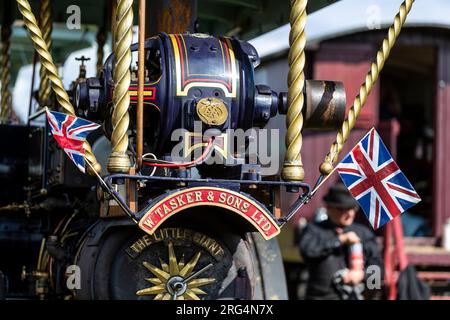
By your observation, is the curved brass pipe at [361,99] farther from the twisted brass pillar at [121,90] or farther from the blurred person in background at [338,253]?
the blurred person in background at [338,253]

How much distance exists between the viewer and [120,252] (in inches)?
217

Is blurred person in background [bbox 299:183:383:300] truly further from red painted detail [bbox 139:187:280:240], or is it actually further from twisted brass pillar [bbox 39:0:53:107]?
red painted detail [bbox 139:187:280:240]

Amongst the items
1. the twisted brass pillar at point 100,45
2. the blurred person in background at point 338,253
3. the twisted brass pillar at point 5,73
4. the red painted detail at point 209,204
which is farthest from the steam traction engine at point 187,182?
the blurred person in background at point 338,253

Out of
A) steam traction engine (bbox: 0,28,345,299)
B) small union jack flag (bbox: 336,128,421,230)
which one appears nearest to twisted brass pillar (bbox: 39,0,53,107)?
steam traction engine (bbox: 0,28,345,299)

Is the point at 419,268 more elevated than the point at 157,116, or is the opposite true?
the point at 157,116

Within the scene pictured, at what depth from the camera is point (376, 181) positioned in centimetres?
550

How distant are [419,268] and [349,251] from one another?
9.25ft

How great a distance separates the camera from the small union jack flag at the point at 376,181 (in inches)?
216

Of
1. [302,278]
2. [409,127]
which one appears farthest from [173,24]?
[409,127]

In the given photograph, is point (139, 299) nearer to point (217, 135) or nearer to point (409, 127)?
point (217, 135)

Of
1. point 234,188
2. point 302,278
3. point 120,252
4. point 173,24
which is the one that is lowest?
point 302,278

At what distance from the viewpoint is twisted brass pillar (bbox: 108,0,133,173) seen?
5.05m
